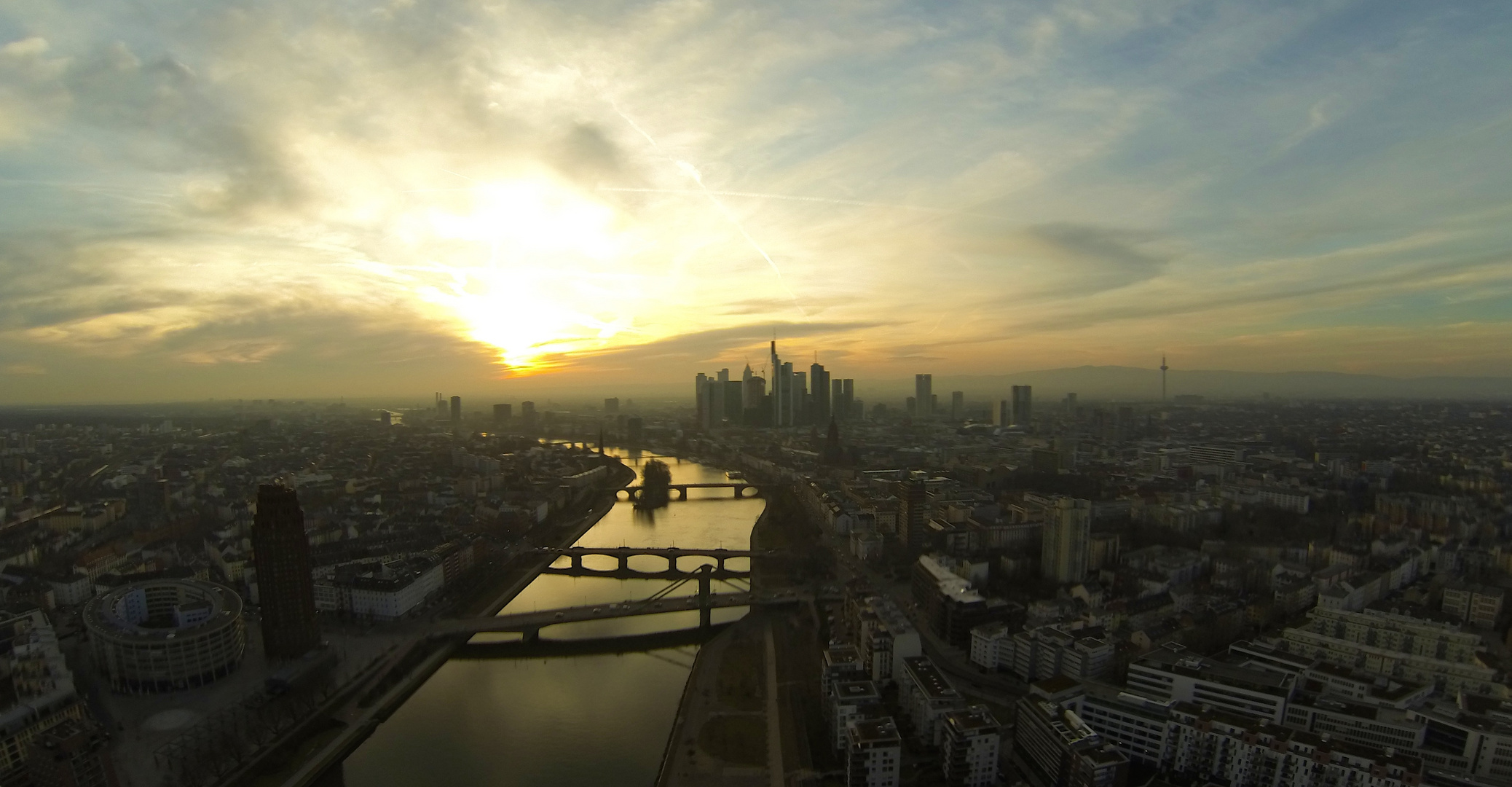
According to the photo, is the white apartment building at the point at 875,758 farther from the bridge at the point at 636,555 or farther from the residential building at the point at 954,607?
the bridge at the point at 636,555

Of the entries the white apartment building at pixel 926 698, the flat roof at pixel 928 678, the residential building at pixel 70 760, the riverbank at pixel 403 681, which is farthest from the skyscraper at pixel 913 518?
the residential building at pixel 70 760

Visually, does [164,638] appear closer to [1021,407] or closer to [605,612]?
[605,612]

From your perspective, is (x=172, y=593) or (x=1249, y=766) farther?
(x=172, y=593)

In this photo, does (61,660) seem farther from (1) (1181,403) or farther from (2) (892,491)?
(1) (1181,403)

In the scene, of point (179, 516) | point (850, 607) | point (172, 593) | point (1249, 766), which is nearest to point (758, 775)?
point (850, 607)

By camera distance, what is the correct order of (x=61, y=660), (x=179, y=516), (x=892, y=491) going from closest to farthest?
(x=61, y=660) → (x=179, y=516) → (x=892, y=491)

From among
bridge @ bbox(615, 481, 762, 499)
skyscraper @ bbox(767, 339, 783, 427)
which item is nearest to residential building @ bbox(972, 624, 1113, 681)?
bridge @ bbox(615, 481, 762, 499)

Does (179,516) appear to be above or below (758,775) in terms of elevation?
above
